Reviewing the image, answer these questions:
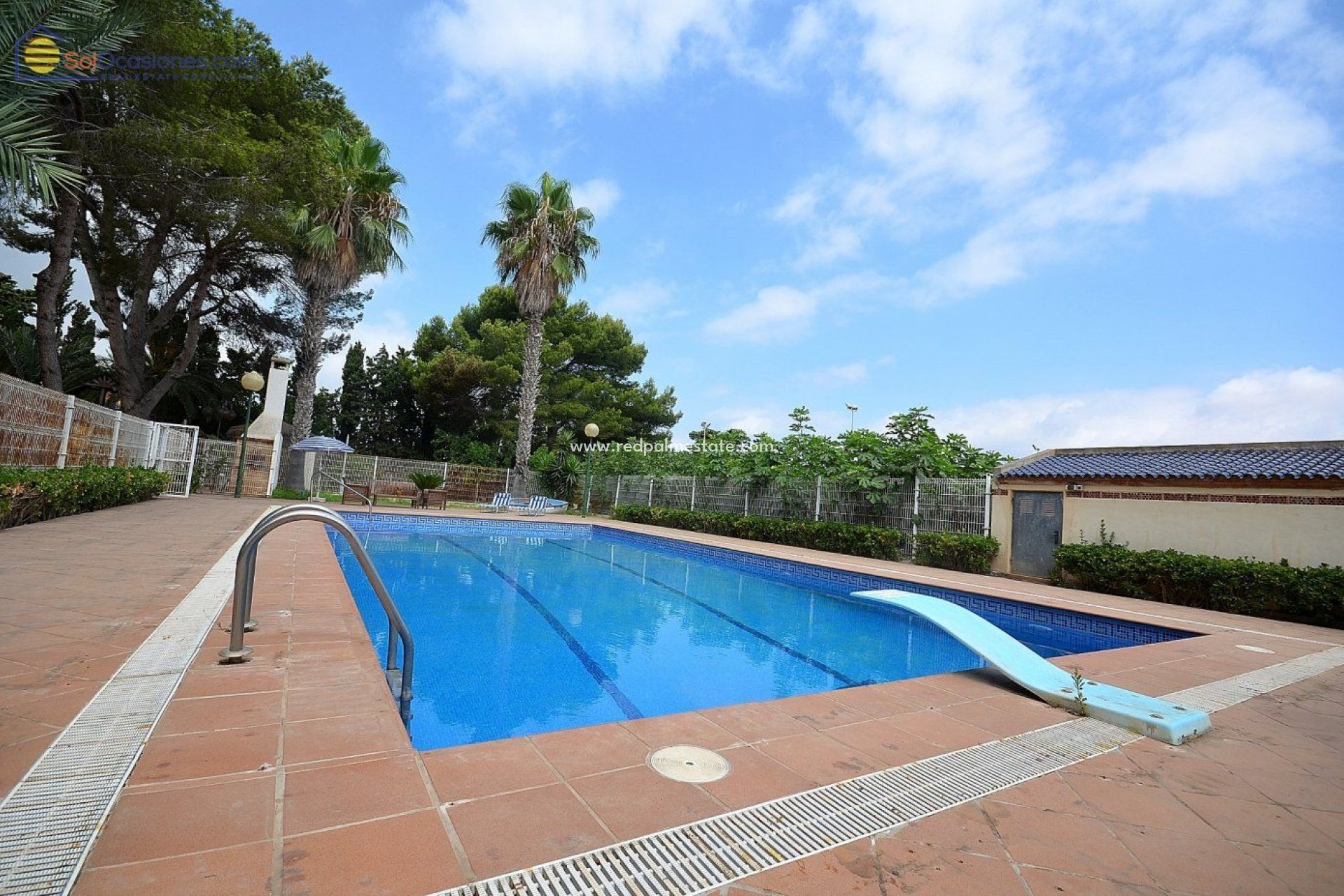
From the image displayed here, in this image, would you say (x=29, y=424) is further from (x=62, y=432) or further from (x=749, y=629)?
(x=749, y=629)

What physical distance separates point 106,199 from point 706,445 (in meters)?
15.8

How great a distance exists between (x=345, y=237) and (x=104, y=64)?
9.27 meters

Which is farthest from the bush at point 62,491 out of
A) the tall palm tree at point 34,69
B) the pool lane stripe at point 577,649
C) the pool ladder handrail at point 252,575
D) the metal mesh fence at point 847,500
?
the metal mesh fence at point 847,500

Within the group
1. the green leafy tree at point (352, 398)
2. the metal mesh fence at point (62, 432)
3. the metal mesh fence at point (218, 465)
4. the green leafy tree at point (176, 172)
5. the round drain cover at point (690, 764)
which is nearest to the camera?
the round drain cover at point (690, 764)

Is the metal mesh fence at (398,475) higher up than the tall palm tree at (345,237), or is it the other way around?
the tall palm tree at (345,237)

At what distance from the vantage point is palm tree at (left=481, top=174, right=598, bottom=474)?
19.0 metres

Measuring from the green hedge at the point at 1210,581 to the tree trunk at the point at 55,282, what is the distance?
18.0 m

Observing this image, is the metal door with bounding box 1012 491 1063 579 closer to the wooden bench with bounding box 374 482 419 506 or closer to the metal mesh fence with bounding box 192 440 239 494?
the wooden bench with bounding box 374 482 419 506

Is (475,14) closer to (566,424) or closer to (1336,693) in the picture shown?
(1336,693)

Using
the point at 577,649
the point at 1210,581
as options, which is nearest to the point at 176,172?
the point at 577,649

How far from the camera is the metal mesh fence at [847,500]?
11.4m

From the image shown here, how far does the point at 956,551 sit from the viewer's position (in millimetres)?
10977

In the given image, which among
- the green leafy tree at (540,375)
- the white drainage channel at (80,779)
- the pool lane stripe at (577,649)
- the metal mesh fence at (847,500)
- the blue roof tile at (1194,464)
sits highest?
the green leafy tree at (540,375)

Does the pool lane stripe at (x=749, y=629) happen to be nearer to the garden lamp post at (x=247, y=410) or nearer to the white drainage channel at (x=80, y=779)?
the white drainage channel at (x=80, y=779)
